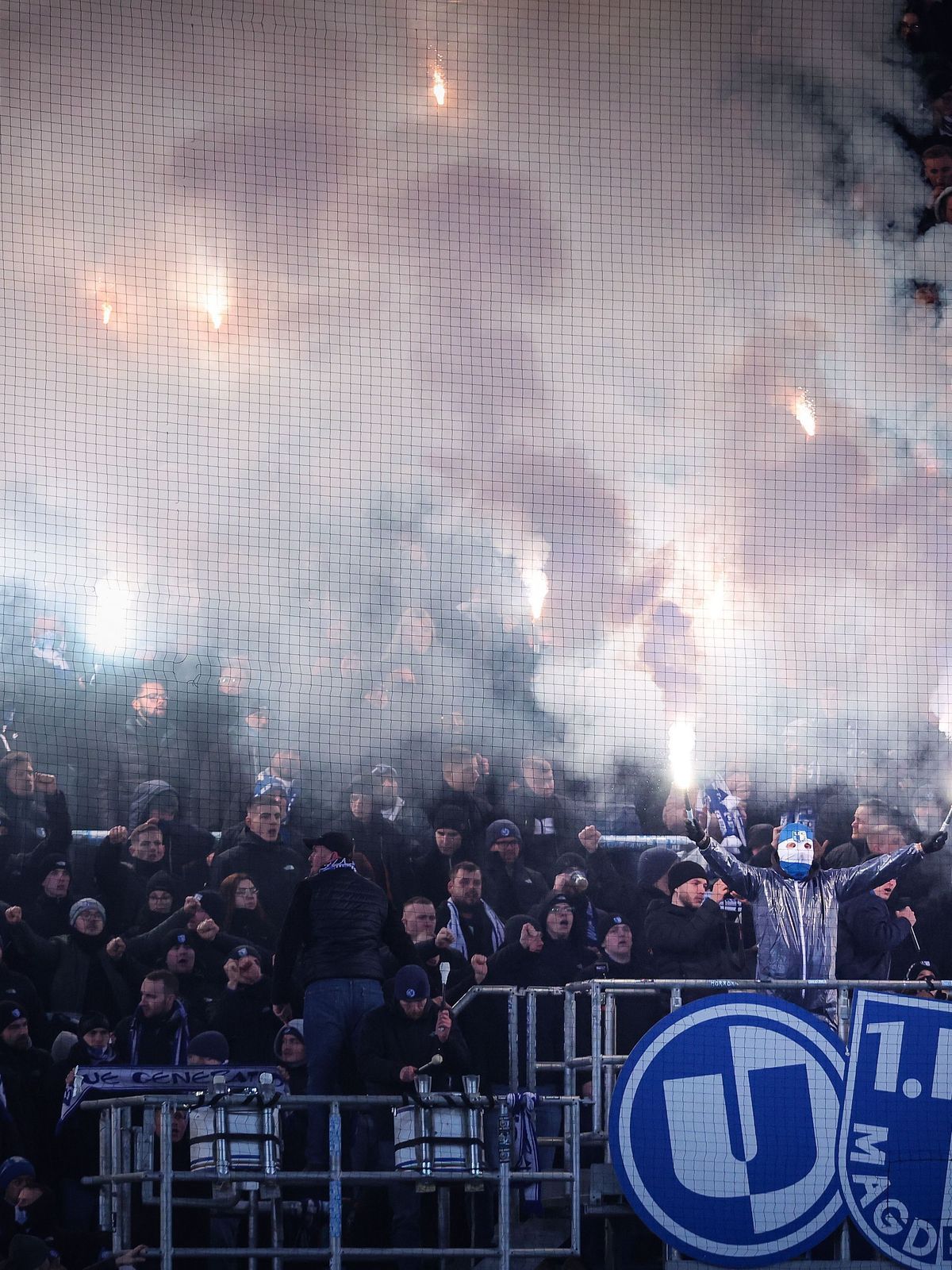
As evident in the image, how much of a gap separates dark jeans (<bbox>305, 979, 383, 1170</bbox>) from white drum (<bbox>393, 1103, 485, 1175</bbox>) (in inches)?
16.2

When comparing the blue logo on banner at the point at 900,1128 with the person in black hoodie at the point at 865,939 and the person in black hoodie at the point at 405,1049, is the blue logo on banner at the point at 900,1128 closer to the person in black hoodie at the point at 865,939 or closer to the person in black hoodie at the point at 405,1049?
the person in black hoodie at the point at 865,939

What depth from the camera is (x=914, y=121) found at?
342 inches

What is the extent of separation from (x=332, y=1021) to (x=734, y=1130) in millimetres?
1302

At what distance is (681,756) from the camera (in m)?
6.58

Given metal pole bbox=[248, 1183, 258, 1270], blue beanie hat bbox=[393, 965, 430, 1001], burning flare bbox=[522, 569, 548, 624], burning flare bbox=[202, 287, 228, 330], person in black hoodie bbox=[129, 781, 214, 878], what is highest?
burning flare bbox=[202, 287, 228, 330]

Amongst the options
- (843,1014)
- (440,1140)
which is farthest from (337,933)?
(843,1014)

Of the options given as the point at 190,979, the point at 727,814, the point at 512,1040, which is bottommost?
the point at 512,1040

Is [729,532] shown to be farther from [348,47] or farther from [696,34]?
[348,47]

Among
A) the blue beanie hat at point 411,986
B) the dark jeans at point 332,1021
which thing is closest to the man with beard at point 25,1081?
the dark jeans at point 332,1021

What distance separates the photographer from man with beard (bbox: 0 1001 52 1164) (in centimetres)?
529

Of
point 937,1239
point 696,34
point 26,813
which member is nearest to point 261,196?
point 696,34

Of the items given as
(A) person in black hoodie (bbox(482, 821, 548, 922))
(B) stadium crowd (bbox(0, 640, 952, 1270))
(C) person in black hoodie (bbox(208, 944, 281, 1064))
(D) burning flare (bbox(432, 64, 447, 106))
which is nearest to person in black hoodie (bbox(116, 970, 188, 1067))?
(B) stadium crowd (bbox(0, 640, 952, 1270))

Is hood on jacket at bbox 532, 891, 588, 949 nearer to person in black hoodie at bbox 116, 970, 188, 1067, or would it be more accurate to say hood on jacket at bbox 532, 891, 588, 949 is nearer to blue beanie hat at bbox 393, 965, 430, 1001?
blue beanie hat at bbox 393, 965, 430, 1001

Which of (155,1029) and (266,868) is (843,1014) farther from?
(155,1029)
